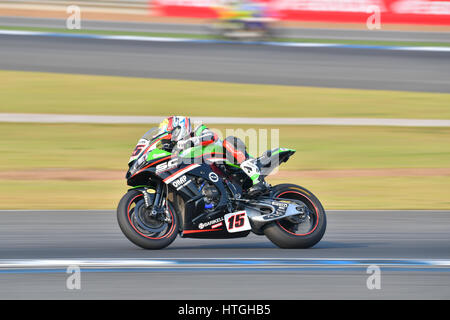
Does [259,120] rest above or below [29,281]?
above

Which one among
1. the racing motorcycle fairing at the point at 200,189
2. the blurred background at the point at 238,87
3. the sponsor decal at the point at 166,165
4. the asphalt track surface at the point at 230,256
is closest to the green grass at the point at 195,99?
the blurred background at the point at 238,87

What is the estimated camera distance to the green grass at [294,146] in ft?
47.0

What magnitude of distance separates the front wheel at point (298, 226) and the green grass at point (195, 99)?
9716 mm

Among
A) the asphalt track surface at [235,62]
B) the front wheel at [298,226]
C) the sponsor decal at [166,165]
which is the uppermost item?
the asphalt track surface at [235,62]

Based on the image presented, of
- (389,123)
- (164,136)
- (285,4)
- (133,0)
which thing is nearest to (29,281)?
(164,136)

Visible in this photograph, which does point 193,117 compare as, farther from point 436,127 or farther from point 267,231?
point 267,231

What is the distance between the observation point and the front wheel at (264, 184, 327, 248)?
817cm

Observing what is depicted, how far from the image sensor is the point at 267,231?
8.22m

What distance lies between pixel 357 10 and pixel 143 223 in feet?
69.8

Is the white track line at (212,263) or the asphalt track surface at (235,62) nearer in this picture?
the white track line at (212,263)

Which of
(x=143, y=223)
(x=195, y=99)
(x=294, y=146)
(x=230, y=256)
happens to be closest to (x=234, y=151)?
(x=230, y=256)

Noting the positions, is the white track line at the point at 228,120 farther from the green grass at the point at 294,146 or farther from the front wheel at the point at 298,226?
the front wheel at the point at 298,226

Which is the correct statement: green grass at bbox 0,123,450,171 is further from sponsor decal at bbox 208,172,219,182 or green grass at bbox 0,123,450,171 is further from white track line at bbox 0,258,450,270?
white track line at bbox 0,258,450,270

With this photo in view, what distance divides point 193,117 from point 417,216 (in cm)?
809
